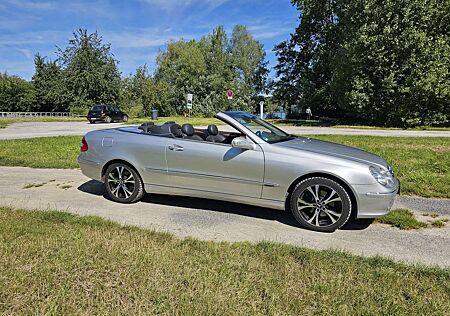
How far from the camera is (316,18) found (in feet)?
121

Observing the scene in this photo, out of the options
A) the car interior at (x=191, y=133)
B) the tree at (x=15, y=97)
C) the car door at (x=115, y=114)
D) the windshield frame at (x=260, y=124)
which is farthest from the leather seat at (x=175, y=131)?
the tree at (x=15, y=97)

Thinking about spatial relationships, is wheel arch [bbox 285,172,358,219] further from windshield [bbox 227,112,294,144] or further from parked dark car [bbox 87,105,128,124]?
parked dark car [bbox 87,105,128,124]

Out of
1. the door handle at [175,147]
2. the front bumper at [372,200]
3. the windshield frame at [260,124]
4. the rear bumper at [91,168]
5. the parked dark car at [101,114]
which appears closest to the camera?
the front bumper at [372,200]

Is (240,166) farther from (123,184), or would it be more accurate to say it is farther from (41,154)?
(41,154)

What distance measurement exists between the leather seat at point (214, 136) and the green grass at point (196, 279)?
174 centimetres

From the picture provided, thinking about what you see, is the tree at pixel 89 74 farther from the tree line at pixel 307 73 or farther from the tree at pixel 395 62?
the tree at pixel 395 62

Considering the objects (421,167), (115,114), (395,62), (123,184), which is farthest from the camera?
(115,114)

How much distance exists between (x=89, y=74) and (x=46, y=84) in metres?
13.9

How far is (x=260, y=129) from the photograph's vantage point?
502 centimetres

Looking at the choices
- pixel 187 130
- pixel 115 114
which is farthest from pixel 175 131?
pixel 115 114

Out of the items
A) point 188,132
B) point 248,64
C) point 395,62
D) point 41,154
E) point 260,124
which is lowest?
point 41,154

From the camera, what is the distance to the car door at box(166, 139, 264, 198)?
4.53 m

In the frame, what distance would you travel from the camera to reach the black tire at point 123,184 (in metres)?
5.30

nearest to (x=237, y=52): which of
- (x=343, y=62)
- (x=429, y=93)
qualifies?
(x=343, y=62)
